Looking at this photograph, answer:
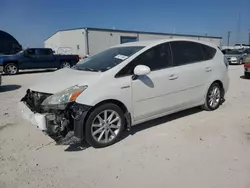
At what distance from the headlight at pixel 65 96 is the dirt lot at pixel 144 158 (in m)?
0.82

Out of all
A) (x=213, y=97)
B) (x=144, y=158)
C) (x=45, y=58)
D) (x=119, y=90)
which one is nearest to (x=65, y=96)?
(x=119, y=90)

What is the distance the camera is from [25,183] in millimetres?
3240

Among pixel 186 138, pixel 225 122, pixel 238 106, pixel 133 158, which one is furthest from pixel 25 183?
pixel 238 106

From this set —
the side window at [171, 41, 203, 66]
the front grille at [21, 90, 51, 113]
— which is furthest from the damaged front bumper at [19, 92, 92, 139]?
the side window at [171, 41, 203, 66]

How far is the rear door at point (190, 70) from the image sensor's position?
519 centimetres

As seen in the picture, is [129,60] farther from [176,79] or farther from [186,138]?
[186,138]

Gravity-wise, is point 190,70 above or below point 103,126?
above

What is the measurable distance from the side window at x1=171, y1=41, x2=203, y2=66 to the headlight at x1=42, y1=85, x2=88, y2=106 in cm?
213

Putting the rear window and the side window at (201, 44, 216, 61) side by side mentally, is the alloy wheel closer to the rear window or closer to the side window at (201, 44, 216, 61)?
the side window at (201, 44, 216, 61)

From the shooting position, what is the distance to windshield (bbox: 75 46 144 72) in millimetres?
4547

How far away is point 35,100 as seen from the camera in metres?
4.30

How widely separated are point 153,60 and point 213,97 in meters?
2.13

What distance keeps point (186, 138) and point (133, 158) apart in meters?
1.18

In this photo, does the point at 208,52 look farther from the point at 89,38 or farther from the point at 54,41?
the point at 54,41
